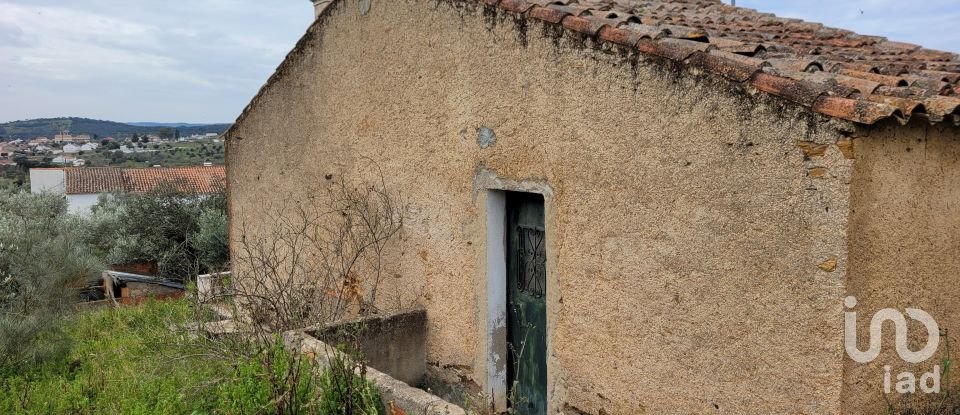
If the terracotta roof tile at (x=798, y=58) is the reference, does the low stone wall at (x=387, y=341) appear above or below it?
below

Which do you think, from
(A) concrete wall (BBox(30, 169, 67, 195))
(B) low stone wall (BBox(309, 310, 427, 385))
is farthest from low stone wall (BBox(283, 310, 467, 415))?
(A) concrete wall (BBox(30, 169, 67, 195))

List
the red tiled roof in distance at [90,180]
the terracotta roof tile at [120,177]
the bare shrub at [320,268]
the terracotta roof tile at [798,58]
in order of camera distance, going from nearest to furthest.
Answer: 1. the terracotta roof tile at [798,58]
2. the bare shrub at [320,268]
3. the terracotta roof tile at [120,177]
4. the red tiled roof in distance at [90,180]

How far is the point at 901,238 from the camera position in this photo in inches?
136

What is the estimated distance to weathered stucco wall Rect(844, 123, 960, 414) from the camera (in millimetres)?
3260

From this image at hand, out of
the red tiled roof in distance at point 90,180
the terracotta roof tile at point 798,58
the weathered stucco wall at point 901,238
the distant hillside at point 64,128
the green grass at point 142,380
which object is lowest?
the green grass at point 142,380

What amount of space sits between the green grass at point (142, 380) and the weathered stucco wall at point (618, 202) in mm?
1794

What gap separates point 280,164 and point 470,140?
131 inches

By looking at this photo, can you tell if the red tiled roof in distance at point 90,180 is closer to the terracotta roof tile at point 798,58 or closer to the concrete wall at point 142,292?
the concrete wall at point 142,292

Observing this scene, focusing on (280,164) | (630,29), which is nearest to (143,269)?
(280,164)

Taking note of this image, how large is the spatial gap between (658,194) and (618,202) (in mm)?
312

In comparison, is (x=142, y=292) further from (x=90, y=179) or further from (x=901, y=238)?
(x=90, y=179)

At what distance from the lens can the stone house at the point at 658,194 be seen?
3299 mm

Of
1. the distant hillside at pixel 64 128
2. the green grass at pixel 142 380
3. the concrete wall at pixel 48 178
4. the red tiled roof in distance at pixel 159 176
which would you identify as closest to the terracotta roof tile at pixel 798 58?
the green grass at pixel 142 380

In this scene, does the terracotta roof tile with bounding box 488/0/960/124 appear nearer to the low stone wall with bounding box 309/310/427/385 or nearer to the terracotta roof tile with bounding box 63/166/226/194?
the low stone wall with bounding box 309/310/427/385
